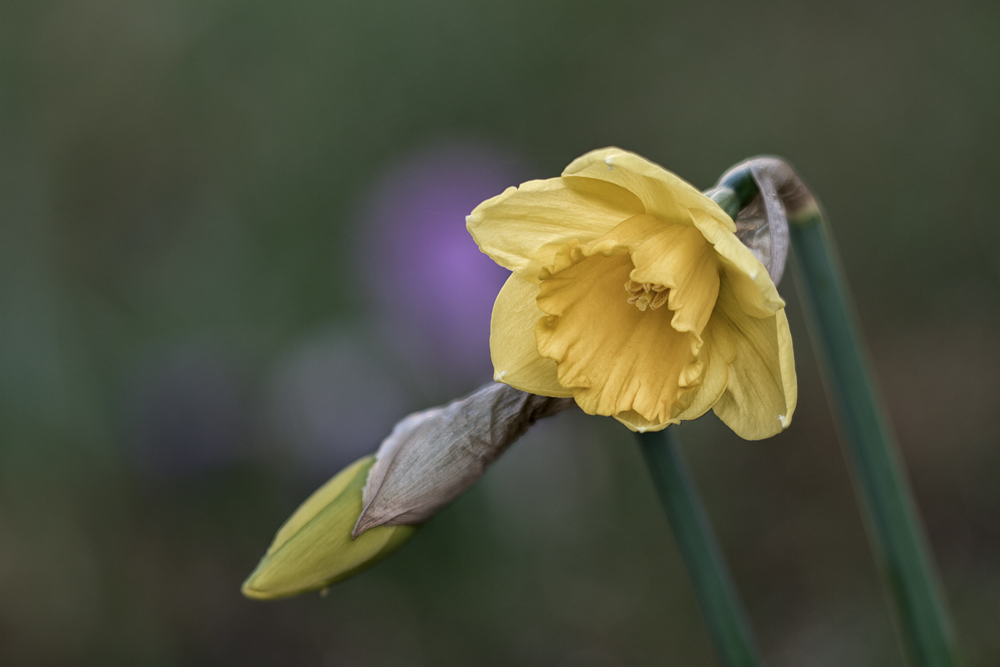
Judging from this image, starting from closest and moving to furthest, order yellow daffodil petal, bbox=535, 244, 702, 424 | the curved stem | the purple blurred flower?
yellow daffodil petal, bbox=535, 244, 702, 424 < the curved stem < the purple blurred flower

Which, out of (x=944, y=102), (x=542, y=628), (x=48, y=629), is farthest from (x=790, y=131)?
(x=48, y=629)

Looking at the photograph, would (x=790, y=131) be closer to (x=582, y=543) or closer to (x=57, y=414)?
(x=582, y=543)

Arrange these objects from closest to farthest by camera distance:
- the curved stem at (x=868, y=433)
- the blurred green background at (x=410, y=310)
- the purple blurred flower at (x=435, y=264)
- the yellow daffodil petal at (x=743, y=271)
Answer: the yellow daffodil petal at (x=743, y=271) → the curved stem at (x=868, y=433) → the blurred green background at (x=410, y=310) → the purple blurred flower at (x=435, y=264)

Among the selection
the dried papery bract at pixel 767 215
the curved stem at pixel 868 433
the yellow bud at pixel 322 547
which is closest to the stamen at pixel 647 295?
the dried papery bract at pixel 767 215

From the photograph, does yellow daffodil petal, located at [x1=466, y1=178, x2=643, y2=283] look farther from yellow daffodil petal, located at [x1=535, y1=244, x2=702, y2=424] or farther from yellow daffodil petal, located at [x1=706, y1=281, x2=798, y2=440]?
yellow daffodil petal, located at [x1=706, y1=281, x2=798, y2=440]

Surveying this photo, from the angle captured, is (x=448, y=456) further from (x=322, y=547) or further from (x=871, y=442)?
(x=871, y=442)

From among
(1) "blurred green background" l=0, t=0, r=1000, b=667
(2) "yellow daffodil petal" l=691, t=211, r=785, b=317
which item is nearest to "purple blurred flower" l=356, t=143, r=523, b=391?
(1) "blurred green background" l=0, t=0, r=1000, b=667

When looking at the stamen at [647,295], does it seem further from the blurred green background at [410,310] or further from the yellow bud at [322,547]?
the blurred green background at [410,310]
